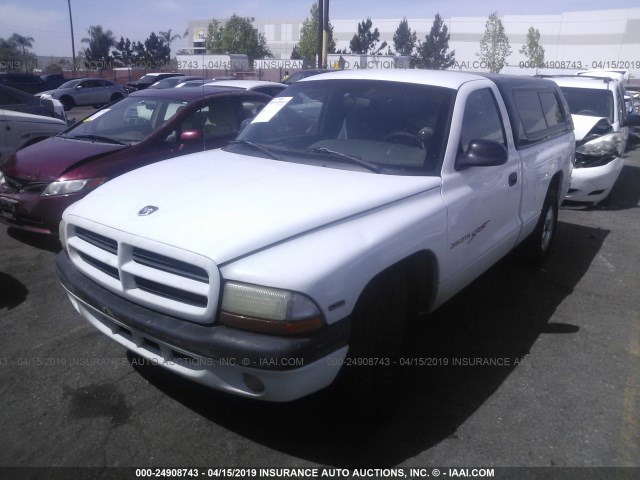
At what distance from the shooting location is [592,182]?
7.50 metres

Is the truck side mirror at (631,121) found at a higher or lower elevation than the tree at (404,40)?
lower

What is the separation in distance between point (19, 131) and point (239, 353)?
23.4 feet

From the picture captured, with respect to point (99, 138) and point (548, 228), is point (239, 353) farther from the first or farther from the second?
point (99, 138)

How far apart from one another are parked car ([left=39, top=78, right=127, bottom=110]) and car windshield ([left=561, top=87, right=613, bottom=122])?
21319mm

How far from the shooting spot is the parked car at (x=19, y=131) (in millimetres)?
7586

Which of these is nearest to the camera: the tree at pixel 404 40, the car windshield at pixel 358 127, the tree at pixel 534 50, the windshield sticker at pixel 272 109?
the car windshield at pixel 358 127

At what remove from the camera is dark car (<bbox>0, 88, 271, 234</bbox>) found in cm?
521

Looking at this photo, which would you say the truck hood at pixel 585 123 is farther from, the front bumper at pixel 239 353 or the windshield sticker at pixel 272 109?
the front bumper at pixel 239 353

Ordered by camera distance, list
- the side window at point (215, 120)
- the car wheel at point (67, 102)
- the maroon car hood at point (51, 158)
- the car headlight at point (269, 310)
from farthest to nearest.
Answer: the car wheel at point (67, 102) → the side window at point (215, 120) → the maroon car hood at point (51, 158) → the car headlight at point (269, 310)

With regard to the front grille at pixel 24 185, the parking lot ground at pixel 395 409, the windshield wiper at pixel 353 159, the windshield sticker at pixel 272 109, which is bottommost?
the parking lot ground at pixel 395 409

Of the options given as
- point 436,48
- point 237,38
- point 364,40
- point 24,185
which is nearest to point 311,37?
point 364,40

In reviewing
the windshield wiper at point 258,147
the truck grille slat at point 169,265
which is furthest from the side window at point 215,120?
the truck grille slat at point 169,265

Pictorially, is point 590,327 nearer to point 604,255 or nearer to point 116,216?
point 604,255

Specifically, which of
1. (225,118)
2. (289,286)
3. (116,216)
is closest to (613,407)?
(289,286)
